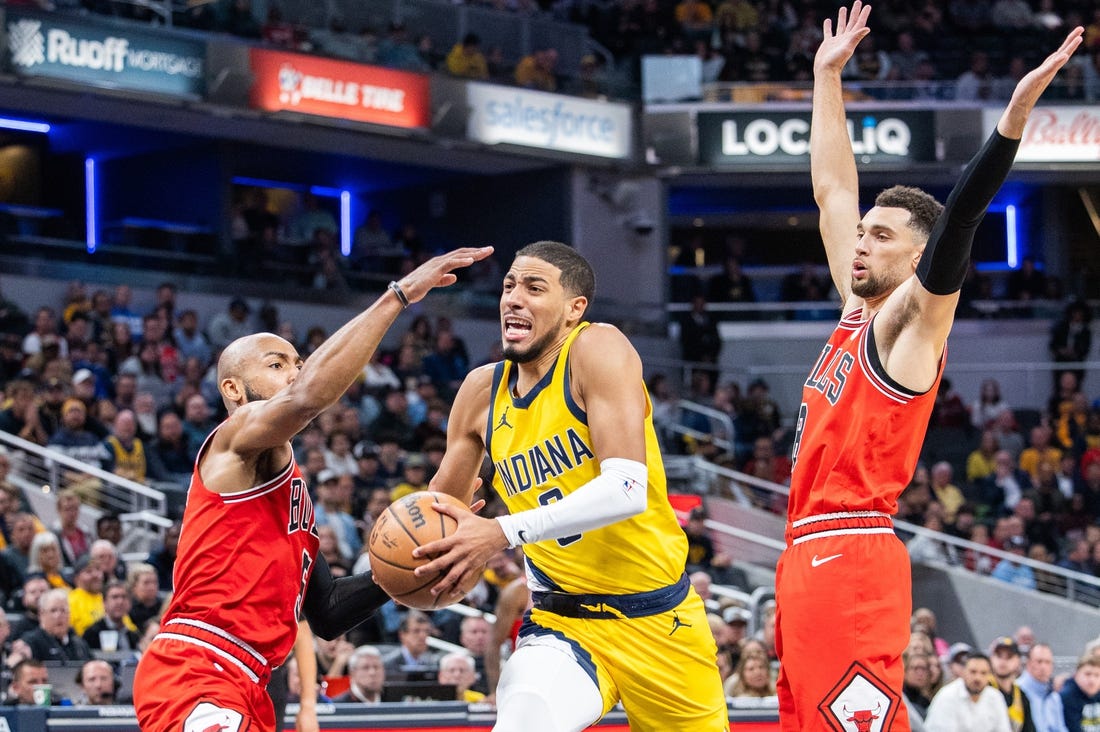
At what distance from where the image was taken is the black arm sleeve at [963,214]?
4.79 meters

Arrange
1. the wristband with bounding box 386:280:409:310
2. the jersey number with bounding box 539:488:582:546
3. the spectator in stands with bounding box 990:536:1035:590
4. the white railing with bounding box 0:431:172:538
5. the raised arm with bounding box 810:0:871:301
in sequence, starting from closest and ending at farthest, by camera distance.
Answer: the wristband with bounding box 386:280:409:310, the jersey number with bounding box 539:488:582:546, the raised arm with bounding box 810:0:871:301, the white railing with bounding box 0:431:172:538, the spectator in stands with bounding box 990:536:1035:590

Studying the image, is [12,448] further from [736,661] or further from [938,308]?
[938,308]

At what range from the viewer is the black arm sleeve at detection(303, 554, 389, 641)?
634 cm

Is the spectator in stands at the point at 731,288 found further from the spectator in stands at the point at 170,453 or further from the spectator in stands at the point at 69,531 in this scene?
the spectator in stands at the point at 69,531

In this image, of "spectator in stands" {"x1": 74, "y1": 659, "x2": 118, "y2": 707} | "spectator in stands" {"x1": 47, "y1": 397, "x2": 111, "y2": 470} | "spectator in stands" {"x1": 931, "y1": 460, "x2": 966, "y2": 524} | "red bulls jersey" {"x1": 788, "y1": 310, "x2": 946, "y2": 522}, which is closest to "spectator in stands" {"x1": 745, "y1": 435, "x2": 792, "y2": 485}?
"spectator in stands" {"x1": 931, "y1": 460, "x2": 966, "y2": 524}

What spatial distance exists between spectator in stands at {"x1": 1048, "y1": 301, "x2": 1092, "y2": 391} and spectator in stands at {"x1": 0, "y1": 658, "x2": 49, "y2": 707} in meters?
17.2

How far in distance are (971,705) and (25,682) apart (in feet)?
21.5

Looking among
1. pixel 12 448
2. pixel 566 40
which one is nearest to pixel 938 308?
pixel 12 448

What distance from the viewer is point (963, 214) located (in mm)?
4805

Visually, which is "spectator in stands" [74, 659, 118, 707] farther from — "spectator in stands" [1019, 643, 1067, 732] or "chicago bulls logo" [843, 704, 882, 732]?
"spectator in stands" [1019, 643, 1067, 732]

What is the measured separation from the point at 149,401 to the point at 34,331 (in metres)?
2.14

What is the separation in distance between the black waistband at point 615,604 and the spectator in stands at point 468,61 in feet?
54.9

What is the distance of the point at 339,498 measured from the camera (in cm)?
1396

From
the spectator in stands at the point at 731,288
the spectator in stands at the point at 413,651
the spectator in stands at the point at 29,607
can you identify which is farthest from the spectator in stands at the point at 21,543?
the spectator in stands at the point at 731,288
